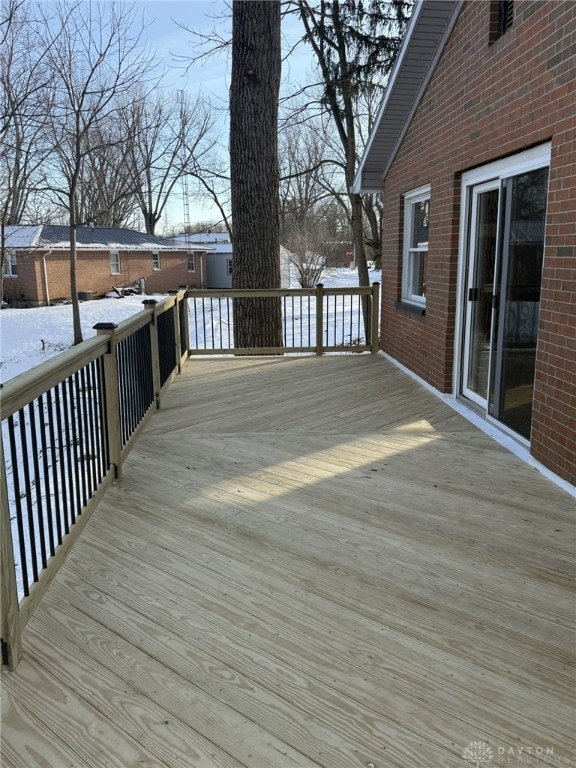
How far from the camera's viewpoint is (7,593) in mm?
1882

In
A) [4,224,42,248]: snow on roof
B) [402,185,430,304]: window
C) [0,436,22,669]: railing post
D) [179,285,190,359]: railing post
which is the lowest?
[0,436,22,669]: railing post

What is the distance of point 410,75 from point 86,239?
79.6 ft

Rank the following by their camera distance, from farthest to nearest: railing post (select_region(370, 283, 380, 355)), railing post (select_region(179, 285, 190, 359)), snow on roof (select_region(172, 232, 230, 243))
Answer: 1. snow on roof (select_region(172, 232, 230, 243))
2. railing post (select_region(370, 283, 380, 355))
3. railing post (select_region(179, 285, 190, 359))

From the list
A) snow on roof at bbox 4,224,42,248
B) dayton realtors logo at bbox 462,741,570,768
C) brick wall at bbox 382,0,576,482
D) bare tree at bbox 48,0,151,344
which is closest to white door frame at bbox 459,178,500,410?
brick wall at bbox 382,0,576,482

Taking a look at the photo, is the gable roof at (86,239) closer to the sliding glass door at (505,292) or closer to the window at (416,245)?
the window at (416,245)

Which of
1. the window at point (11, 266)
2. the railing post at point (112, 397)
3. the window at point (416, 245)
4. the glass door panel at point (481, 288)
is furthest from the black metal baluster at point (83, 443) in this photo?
the window at point (11, 266)

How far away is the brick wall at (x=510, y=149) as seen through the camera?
132 inches

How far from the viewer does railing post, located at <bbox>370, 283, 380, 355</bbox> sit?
25.7ft

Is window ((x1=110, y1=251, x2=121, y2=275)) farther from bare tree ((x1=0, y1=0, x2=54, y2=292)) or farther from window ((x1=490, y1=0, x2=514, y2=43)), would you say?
window ((x1=490, y1=0, x2=514, y2=43))

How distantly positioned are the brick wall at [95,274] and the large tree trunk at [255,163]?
62.5 ft

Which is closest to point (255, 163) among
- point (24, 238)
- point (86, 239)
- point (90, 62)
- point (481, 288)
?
point (481, 288)

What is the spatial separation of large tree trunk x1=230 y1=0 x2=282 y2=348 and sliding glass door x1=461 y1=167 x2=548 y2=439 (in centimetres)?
343

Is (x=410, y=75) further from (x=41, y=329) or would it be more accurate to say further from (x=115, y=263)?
(x=115, y=263)

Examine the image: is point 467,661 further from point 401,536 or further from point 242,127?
point 242,127
